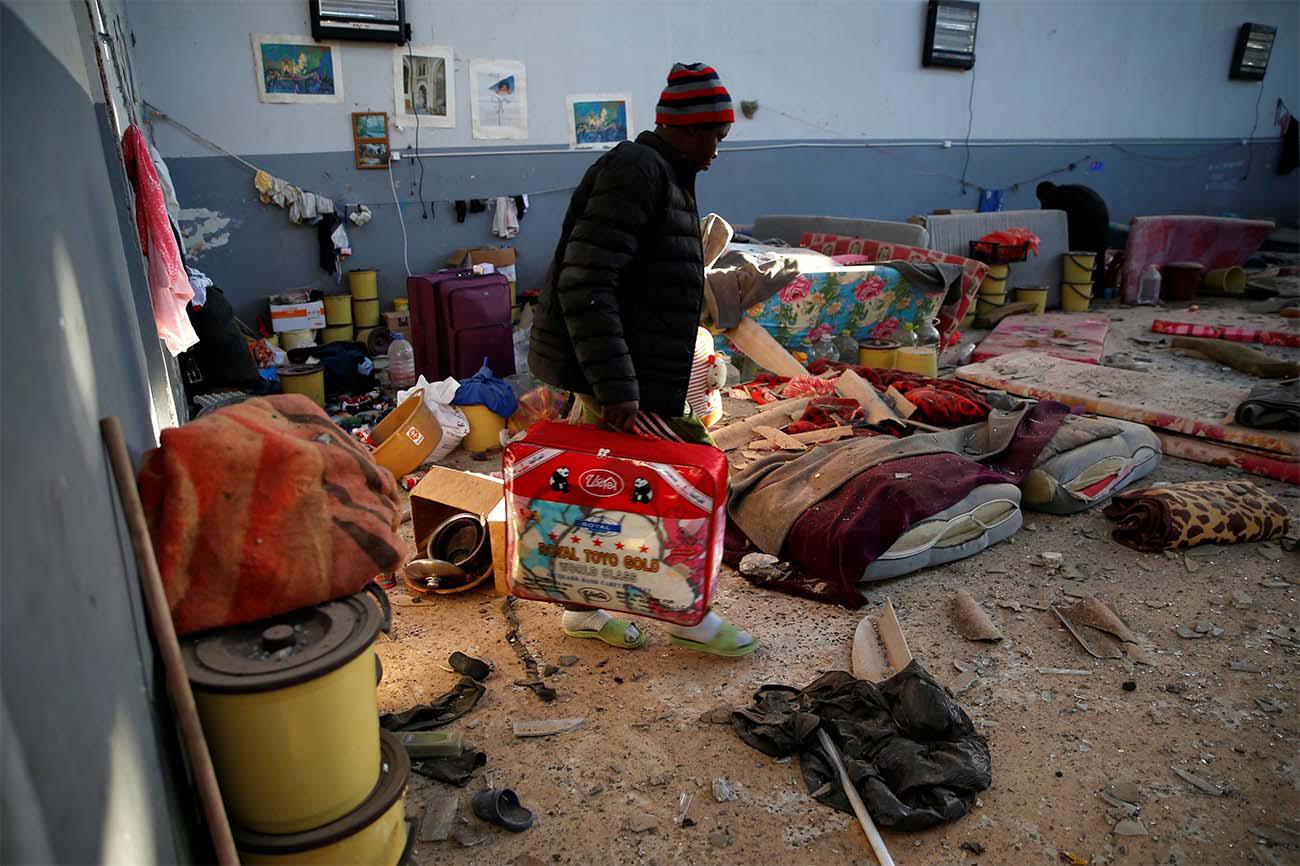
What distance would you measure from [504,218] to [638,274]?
595 centimetres

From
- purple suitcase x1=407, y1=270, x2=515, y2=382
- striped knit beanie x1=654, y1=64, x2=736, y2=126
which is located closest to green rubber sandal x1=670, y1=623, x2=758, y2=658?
striped knit beanie x1=654, y1=64, x2=736, y2=126

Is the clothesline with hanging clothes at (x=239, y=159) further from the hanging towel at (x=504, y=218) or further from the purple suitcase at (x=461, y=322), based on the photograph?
the purple suitcase at (x=461, y=322)

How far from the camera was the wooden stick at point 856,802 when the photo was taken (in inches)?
85.4

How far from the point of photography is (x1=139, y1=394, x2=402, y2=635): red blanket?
1.59 metres

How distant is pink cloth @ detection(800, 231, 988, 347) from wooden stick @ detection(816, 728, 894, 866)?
5.16m

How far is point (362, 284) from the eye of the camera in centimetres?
759

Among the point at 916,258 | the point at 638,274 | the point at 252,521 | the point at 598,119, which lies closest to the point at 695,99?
the point at 638,274

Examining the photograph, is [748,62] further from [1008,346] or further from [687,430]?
[687,430]

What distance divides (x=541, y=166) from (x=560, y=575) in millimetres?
6450

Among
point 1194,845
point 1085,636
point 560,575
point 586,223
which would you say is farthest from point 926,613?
point 586,223

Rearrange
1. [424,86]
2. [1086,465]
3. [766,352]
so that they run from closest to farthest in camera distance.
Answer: [1086,465], [766,352], [424,86]

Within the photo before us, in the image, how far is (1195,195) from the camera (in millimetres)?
14133

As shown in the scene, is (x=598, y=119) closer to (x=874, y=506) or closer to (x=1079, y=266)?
(x=1079, y=266)

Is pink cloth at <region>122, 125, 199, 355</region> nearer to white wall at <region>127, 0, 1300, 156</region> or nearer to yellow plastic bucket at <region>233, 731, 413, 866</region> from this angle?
yellow plastic bucket at <region>233, 731, 413, 866</region>
